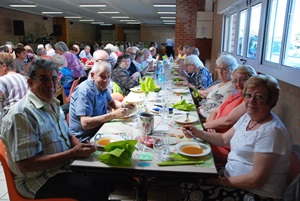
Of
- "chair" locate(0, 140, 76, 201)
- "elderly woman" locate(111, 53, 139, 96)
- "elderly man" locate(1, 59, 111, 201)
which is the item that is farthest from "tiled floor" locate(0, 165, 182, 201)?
"elderly woman" locate(111, 53, 139, 96)

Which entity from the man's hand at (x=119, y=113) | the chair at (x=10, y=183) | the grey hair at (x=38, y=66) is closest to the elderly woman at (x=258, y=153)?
the man's hand at (x=119, y=113)

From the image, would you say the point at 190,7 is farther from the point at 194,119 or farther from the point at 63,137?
the point at 63,137

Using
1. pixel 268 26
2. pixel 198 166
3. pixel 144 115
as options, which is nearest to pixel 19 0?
pixel 268 26

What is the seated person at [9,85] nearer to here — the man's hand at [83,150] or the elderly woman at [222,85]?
the man's hand at [83,150]

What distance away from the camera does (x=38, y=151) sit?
1.43 meters

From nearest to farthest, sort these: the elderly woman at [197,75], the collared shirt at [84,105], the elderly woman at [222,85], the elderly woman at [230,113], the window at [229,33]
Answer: the elderly woman at [230,113] < the collared shirt at [84,105] < the elderly woman at [222,85] < the elderly woman at [197,75] < the window at [229,33]

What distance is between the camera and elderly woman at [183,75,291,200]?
4.62ft

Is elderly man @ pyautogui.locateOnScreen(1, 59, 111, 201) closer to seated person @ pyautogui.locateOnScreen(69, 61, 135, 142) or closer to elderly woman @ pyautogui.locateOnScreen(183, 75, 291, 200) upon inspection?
seated person @ pyautogui.locateOnScreen(69, 61, 135, 142)

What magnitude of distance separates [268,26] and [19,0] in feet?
28.3

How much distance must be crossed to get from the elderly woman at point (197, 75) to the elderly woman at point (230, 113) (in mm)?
1656

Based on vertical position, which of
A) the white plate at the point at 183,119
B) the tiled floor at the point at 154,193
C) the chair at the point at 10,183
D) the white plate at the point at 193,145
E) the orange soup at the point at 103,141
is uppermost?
the white plate at the point at 183,119

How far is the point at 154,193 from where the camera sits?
247cm

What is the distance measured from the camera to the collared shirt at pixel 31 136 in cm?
137

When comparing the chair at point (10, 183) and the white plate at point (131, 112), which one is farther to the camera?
the white plate at point (131, 112)
